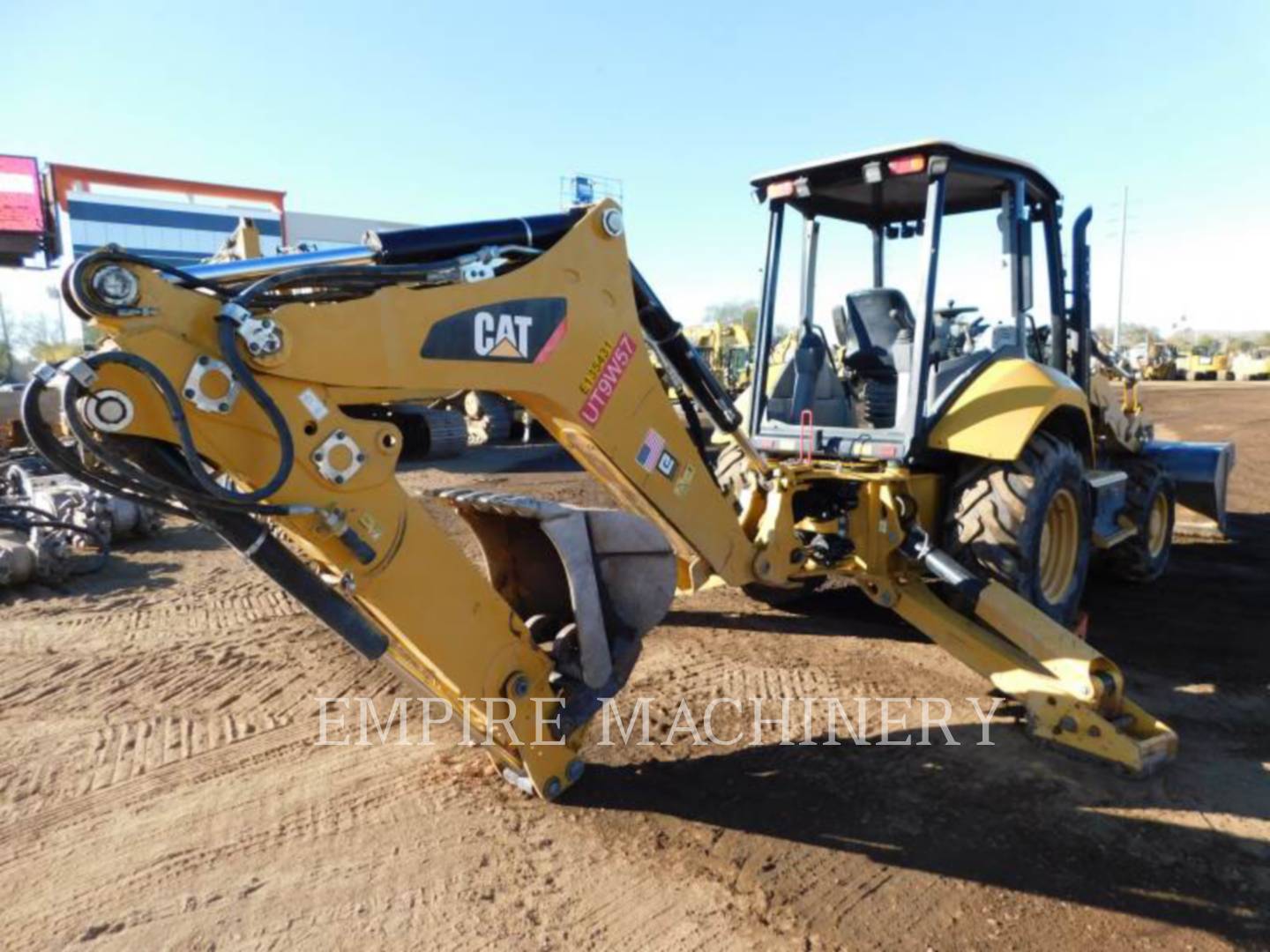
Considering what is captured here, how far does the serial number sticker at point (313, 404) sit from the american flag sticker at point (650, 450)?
1.26 metres

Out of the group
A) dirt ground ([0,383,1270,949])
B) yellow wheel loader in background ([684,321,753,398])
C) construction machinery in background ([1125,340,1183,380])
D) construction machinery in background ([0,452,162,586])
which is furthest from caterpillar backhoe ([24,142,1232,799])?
construction machinery in background ([1125,340,1183,380])

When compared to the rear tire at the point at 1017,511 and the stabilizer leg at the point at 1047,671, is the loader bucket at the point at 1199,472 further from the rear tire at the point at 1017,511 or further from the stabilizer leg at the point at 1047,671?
the stabilizer leg at the point at 1047,671

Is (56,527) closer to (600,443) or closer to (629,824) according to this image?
(600,443)

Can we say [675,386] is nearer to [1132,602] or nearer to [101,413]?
[101,413]

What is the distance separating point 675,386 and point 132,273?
2.21m

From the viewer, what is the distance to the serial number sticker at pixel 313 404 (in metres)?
2.36

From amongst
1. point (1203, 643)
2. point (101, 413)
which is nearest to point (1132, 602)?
point (1203, 643)

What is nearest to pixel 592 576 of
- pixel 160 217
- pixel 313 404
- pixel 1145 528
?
pixel 313 404

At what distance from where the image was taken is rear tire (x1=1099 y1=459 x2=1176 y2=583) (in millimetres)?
6020

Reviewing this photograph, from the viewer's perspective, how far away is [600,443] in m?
3.15

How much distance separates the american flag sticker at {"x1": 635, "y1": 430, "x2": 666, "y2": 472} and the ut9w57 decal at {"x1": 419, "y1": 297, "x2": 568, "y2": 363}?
59 centimetres

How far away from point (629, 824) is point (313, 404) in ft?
5.82

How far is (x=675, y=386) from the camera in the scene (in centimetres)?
380

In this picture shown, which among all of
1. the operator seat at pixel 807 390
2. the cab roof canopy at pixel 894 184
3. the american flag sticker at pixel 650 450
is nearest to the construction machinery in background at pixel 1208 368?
the cab roof canopy at pixel 894 184
